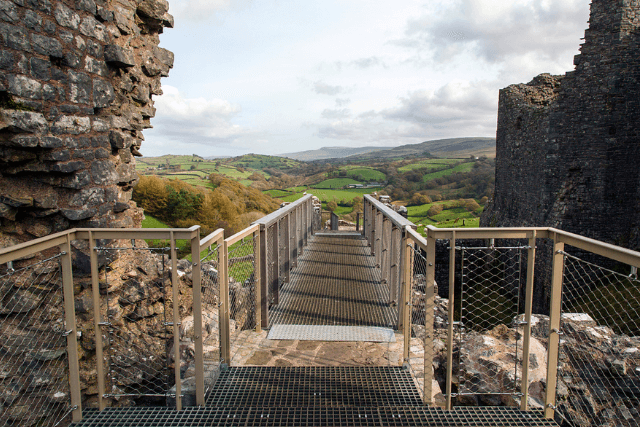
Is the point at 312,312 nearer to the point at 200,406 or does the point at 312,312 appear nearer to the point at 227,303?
the point at 227,303

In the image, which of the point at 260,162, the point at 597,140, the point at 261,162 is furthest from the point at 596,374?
the point at 261,162

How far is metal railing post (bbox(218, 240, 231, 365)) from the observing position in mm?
3242

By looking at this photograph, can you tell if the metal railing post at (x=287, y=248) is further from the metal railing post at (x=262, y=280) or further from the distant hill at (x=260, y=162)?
the distant hill at (x=260, y=162)

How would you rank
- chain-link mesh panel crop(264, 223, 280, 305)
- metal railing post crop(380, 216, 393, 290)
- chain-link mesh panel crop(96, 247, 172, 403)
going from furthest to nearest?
metal railing post crop(380, 216, 393, 290)
chain-link mesh panel crop(264, 223, 280, 305)
chain-link mesh panel crop(96, 247, 172, 403)

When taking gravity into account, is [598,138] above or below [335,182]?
above

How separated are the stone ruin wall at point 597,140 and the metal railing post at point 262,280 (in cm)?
1079

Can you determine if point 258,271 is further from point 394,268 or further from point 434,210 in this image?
point 434,210

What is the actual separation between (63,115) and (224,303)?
197 centimetres

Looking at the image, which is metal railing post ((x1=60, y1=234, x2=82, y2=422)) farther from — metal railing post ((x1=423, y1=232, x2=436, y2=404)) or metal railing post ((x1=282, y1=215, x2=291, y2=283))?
metal railing post ((x1=282, y1=215, x2=291, y2=283))

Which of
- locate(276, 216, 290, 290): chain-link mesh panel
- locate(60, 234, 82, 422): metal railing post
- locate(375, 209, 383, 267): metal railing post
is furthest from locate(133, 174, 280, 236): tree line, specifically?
locate(60, 234, 82, 422): metal railing post

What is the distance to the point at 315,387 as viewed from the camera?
3074mm

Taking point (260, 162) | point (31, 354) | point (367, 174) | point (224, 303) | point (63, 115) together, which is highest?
point (260, 162)

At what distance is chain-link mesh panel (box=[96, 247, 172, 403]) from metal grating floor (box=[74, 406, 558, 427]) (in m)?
0.59

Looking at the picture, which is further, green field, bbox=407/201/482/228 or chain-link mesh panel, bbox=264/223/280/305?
green field, bbox=407/201/482/228
